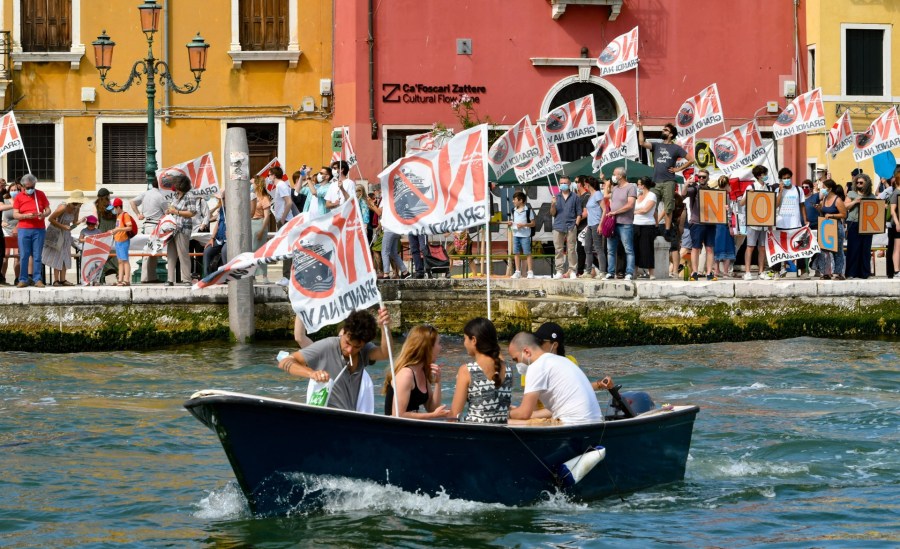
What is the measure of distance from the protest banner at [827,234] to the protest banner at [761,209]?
64cm

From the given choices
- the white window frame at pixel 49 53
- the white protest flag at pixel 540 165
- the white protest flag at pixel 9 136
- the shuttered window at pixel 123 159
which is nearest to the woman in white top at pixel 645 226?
the white protest flag at pixel 540 165

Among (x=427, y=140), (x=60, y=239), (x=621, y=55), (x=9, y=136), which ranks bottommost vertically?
(x=60, y=239)

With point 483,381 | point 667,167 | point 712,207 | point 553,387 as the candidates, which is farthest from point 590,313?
point 483,381

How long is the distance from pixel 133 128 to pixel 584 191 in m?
11.1

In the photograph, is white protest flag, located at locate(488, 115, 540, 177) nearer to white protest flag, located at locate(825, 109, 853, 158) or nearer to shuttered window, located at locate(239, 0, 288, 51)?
white protest flag, located at locate(825, 109, 853, 158)

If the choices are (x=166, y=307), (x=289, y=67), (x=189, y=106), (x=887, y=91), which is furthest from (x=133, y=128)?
(x=887, y=91)

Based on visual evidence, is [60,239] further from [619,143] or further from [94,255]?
[619,143]

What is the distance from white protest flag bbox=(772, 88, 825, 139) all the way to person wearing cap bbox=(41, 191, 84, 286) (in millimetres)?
11002

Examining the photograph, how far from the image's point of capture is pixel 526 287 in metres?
21.6

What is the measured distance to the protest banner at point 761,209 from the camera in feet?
69.2

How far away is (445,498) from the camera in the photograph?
35.4ft

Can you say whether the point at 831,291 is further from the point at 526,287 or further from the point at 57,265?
the point at 57,265

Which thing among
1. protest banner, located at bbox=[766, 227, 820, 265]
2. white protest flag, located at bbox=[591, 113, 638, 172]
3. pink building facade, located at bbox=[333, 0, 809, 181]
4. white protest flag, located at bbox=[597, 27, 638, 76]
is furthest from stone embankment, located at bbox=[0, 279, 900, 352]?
pink building facade, located at bbox=[333, 0, 809, 181]

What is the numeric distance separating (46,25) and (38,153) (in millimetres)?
2377
